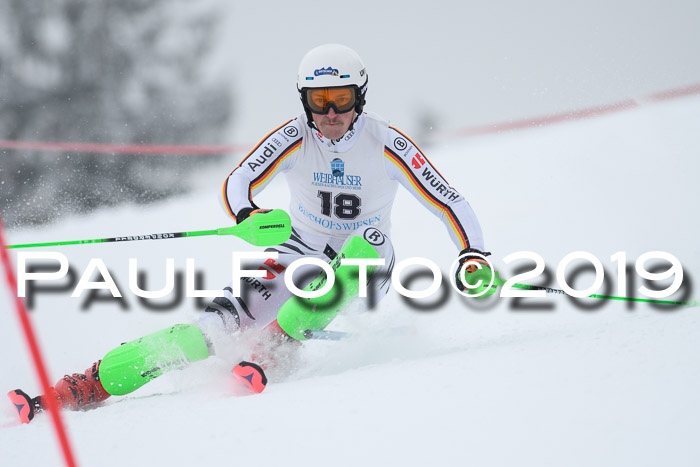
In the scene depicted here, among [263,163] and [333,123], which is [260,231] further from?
[333,123]

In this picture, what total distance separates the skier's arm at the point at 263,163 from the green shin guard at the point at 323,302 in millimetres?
517

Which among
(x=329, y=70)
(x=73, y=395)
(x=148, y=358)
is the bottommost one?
(x=73, y=395)

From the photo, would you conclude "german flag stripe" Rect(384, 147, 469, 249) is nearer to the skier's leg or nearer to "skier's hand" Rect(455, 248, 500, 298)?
"skier's hand" Rect(455, 248, 500, 298)

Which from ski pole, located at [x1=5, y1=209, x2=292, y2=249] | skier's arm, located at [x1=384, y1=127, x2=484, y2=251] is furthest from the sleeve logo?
ski pole, located at [x1=5, y1=209, x2=292, y2=249]

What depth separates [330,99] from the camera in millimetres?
2904

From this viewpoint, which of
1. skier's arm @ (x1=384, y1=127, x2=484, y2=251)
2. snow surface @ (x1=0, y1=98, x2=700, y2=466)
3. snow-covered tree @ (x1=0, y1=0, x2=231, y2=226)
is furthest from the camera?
snow-covered tree @ (x1=0, y1=0, x2=231, y2=226)

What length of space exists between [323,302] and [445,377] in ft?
2.44

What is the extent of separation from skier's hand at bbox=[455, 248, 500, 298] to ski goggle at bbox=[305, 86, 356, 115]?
→ 0.82m

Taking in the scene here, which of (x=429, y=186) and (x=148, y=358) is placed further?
(x=429, y=186)

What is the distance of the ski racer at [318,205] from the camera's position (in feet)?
8.63

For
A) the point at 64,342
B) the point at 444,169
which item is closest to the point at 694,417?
the point at 64,342

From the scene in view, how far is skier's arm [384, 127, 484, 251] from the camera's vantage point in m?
2.99

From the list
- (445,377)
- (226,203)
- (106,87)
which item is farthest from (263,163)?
(106,87)

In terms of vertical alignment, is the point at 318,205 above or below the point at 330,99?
below
